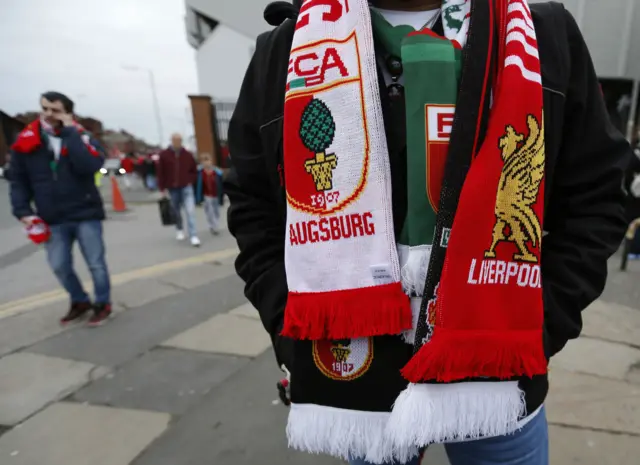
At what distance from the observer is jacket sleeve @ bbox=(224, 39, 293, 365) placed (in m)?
1.08

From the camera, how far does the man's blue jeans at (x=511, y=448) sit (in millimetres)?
991

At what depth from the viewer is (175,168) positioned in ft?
24.2

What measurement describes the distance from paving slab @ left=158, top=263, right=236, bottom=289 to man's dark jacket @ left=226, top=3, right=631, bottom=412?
4.21 meters

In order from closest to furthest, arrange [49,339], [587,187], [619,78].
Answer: [587,187] → [49,339] → [619,78]

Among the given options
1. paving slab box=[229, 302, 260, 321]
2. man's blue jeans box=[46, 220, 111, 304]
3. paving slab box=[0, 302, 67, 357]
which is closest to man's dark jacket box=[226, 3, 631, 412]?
paving slab box=[229, 302, 260, 321]

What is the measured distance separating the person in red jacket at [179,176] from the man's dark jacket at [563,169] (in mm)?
6658

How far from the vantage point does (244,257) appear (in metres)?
1.14

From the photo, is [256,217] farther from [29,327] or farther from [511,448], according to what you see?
[29,327]

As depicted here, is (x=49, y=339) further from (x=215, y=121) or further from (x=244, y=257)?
(x=215, y=121)

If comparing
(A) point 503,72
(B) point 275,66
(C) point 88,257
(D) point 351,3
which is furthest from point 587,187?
(C) point 88,257

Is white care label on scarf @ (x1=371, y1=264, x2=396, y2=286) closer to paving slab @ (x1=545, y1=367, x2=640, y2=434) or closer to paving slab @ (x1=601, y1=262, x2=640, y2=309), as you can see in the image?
paving slab @ (x1=545, y1=367, x2=640, y2=434)

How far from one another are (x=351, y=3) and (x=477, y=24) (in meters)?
0.26

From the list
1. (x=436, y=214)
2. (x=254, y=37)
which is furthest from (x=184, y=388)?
(x=254, y=37)

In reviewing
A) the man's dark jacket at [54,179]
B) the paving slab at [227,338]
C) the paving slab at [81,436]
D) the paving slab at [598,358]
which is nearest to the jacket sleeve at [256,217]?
the paving slab at [81,436]
